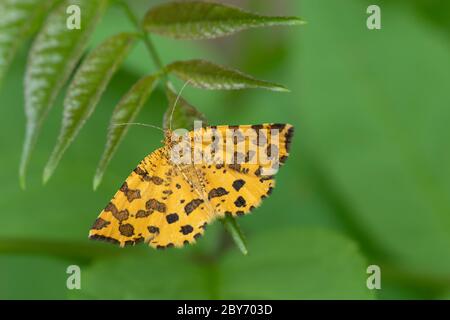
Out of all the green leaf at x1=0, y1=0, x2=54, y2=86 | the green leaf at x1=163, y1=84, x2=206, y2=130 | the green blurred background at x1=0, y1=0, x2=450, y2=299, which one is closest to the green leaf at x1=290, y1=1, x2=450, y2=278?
the green blurred background at x1=0, y1=0, x2=450, y2=299

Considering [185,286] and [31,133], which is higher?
[31,133]

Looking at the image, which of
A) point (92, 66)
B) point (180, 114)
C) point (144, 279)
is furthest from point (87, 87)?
point (144, 279)

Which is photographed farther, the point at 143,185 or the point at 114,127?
the point at 143,185

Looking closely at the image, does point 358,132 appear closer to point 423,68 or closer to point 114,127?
point 423,68

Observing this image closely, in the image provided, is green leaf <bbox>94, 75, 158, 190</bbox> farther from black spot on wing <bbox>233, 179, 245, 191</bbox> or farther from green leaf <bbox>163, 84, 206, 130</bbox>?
black spot on wing <bbox>233, 179, 245, 191</bbox>

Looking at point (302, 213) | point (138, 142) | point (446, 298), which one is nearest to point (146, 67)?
point (138, 142)

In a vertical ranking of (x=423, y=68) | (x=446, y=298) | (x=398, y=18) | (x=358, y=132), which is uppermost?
(x=398, y=18)

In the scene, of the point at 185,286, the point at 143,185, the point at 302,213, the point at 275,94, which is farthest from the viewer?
the point at 275,94

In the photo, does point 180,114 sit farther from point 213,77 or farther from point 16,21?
point 16,21
